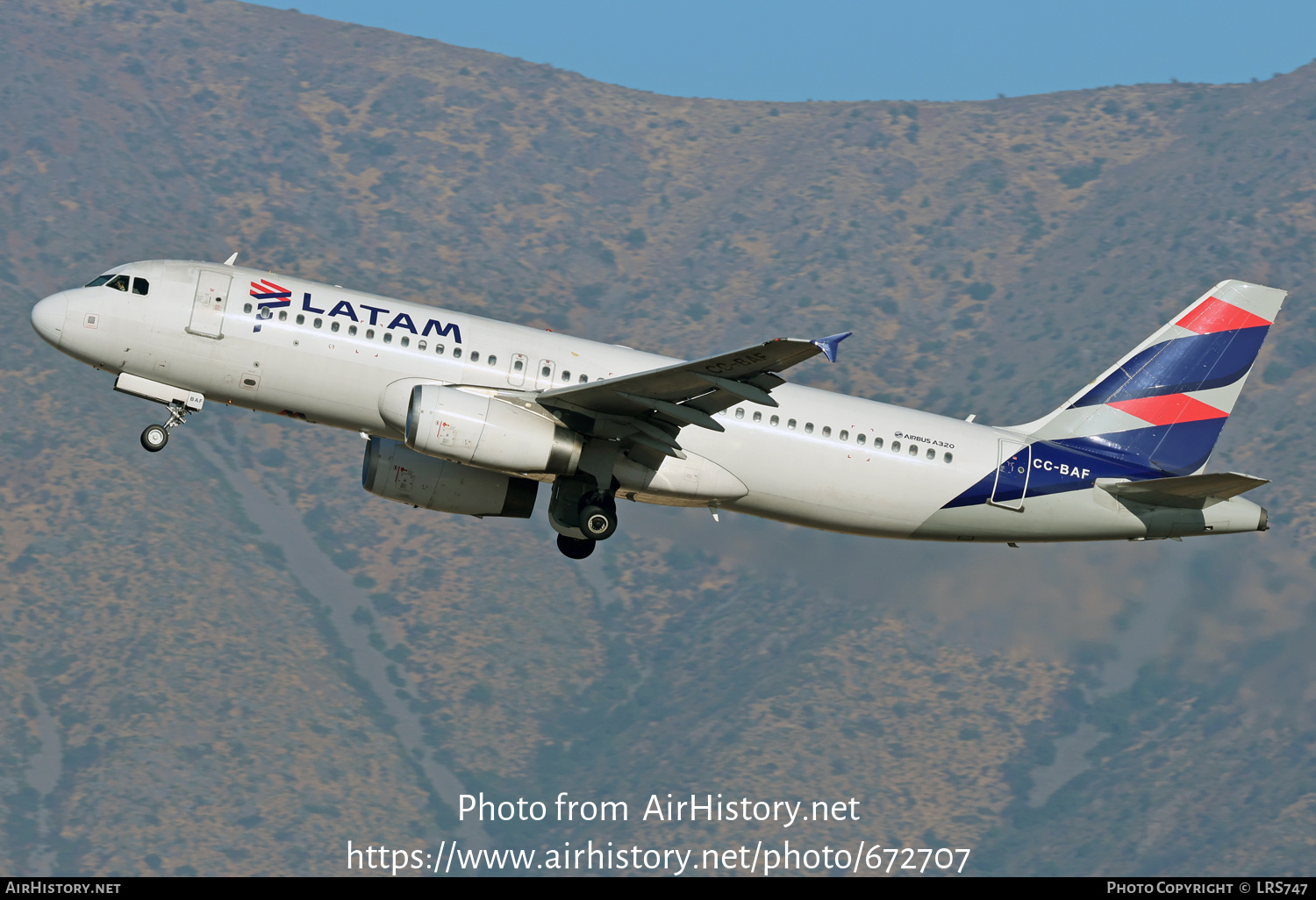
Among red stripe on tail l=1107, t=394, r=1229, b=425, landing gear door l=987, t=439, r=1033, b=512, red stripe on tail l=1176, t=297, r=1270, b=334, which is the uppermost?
red stripe on tail l=1176, t=297, r=1270, b=334

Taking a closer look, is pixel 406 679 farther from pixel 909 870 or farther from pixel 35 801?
pixel 909 870

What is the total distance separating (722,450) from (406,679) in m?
142

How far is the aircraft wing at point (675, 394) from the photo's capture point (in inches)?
1411

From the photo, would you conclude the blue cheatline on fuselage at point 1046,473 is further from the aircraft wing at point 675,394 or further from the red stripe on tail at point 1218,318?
the aircraft wing at point 675,394

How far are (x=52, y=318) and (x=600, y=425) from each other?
13.9 metres

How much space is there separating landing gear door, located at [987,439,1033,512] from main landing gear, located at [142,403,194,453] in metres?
21.1

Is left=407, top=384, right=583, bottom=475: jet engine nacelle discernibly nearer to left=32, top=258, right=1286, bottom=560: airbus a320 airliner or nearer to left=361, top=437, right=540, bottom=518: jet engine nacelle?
left=32, top=258, right=1286, bottom=560: airbus a320 airliner

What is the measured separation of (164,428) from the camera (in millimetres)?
39781

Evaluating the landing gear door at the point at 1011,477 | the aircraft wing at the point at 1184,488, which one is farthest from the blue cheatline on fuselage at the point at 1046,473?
the aircraft wing at the point at 1184,488

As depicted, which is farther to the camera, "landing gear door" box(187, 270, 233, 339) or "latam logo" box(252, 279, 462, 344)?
"latam logo" box(252, 279, 462, 344)

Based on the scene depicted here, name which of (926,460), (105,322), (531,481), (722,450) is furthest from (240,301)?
(926,460)

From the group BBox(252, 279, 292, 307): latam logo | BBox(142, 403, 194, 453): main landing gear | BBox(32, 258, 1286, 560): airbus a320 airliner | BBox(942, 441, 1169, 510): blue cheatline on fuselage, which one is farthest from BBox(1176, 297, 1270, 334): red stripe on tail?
BBox(142, 403, 194, 453): main landing gear

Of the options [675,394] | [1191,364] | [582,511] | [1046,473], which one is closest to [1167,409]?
[1191,364]

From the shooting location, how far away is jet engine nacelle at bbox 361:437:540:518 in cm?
4275
